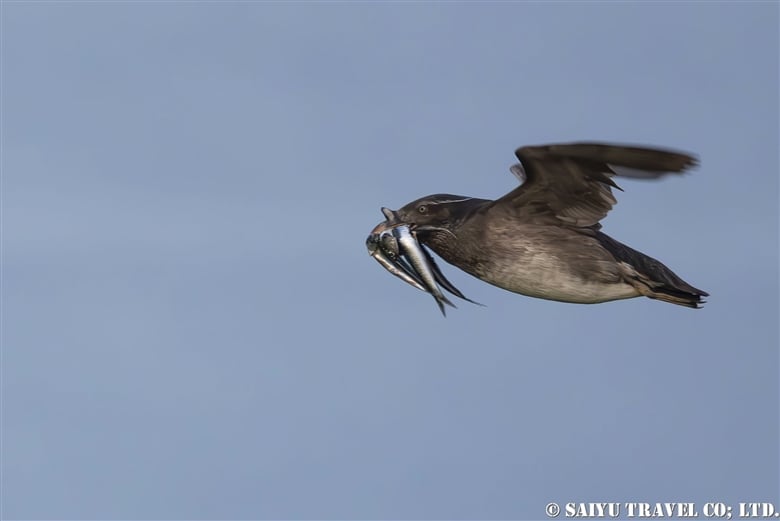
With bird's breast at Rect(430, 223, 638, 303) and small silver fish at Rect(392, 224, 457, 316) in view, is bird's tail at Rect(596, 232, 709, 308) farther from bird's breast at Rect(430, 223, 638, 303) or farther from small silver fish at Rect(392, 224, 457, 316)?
small silver fish at Rect(392, 224, 457, 316)

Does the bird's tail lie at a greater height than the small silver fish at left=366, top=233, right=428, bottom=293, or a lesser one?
lesser

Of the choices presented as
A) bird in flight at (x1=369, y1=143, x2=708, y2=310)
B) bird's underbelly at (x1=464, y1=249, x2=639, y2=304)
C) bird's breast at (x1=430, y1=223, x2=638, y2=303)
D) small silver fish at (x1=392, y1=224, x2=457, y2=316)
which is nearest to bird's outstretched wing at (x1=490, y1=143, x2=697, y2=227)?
bird in flight at (x1=369, y1=143, x2=708, y2=310)

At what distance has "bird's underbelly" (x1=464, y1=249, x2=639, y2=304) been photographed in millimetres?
17719

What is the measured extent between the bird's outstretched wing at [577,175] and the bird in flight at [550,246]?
1 cm

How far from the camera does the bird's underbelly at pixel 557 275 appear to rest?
17.7 metres

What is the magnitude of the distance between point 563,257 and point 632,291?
0.91 meters

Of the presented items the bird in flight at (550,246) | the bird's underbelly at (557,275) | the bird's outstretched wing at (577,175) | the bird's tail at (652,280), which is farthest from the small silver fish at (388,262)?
the bird's tail at (652,280)

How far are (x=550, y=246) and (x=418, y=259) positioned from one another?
1.46 metres

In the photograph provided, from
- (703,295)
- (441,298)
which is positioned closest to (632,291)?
(703,295)

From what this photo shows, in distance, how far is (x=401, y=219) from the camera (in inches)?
730

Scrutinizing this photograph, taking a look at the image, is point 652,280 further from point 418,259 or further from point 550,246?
point 418,259

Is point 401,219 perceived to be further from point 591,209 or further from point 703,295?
point 703,295

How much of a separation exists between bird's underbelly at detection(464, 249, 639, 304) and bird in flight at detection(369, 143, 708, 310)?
0.01 metres

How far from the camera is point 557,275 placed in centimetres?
1770
